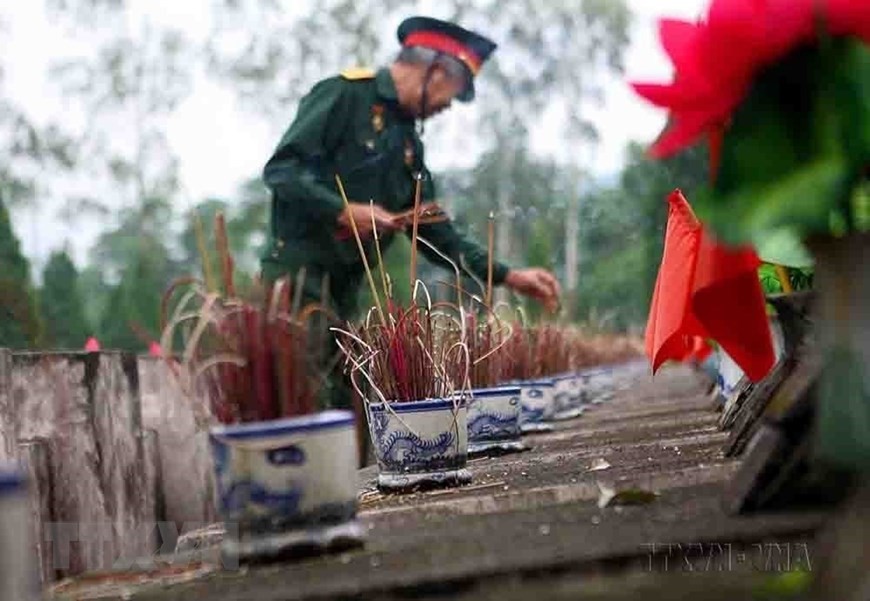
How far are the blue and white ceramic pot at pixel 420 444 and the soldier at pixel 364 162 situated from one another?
149 cm

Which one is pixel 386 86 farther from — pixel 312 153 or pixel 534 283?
pixel 534 283

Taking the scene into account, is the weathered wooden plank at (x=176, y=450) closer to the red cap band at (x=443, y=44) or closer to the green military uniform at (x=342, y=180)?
the green military uniform at (x=342, y=180)

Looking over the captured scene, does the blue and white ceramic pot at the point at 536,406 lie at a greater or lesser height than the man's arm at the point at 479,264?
lesser

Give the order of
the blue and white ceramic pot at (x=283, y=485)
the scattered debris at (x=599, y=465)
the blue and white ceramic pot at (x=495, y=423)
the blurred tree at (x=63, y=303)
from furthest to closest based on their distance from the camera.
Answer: the blurred tree at (x=63, y=303), the blue and white ceramic pot at (x=495, y=423), the scattered debris at (x=599, y=465), the blue and white ceramic pot at (x=283, y=485)

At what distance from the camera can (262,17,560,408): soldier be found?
4.30m

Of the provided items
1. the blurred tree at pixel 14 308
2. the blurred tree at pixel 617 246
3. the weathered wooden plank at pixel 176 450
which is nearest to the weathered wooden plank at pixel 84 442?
the weathered wooden plank at pixel 176 450

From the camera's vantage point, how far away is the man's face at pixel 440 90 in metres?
4.60

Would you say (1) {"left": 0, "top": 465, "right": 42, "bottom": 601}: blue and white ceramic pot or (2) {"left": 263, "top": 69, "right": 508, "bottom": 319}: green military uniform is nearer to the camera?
(1) {"left": 0, "top": 465, "right": 42, "bottom": 601}: blue and white ceramic pot

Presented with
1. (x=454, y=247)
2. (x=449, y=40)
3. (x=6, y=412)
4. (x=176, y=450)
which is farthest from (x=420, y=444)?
(x=176, y=450)

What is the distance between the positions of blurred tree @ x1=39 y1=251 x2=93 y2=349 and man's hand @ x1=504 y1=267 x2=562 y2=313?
9.02 metres

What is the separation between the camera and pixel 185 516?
606 cm

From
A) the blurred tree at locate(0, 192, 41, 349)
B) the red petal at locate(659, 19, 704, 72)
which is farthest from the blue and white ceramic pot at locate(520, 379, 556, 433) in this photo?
the red petal at locate(659, 19, 704, 72)

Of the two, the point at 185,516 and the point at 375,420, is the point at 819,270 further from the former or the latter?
the point at 185,516

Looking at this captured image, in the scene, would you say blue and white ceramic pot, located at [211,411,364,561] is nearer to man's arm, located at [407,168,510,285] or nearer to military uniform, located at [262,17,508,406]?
military uniform, located at [262,17,508,406]
